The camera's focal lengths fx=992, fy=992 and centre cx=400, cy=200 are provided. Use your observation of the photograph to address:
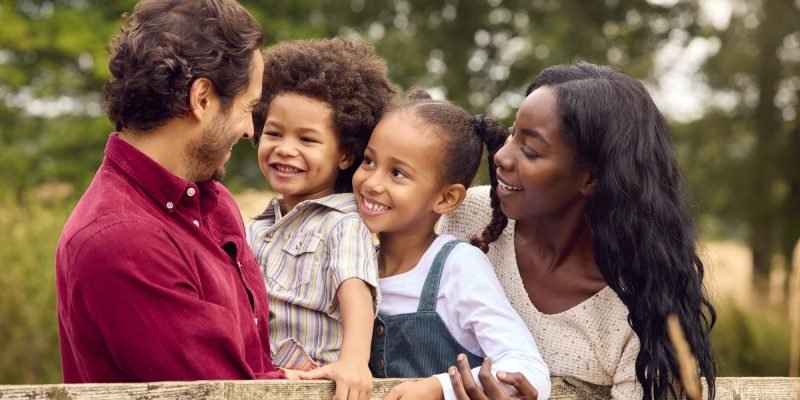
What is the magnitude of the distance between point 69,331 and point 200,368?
0.38 m

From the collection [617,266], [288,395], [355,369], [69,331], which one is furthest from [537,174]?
[69,331]

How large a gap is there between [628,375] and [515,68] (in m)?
13.8

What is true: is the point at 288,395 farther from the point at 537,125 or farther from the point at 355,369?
the point at 537,125

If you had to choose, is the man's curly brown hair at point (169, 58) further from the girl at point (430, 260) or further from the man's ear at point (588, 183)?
the man's ear at point (588, 183)

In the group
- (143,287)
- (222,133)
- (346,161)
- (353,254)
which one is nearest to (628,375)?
(353,254)

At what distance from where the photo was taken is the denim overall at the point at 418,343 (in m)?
3.29

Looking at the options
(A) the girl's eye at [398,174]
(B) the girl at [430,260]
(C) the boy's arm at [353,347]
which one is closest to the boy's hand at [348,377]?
(C) the boy's arm at [353,347]

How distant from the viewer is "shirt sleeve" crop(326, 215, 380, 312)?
3.23 meters

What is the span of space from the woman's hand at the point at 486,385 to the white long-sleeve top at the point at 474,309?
34mm

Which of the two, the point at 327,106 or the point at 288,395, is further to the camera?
the point at 327,106

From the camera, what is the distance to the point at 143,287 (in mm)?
2494

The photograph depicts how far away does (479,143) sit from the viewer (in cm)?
368

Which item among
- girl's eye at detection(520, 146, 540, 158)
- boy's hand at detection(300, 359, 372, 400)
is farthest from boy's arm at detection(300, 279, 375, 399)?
girl's eye at detection(520, 146, 540, 158)

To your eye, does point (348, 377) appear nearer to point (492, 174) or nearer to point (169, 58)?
point (169, 58)
